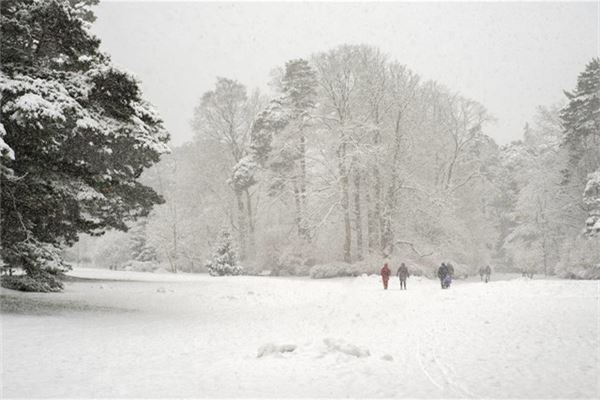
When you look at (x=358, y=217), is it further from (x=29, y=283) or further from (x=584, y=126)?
(x=29, y=283)

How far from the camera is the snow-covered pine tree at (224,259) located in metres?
34.5

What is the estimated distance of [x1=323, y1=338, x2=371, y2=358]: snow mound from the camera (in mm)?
9758

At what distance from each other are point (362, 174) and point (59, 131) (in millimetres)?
24563

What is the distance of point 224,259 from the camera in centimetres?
3472

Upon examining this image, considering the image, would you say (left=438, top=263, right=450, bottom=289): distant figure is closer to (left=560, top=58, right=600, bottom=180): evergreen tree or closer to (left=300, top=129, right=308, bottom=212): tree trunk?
(left=300, top=129, right=308, bottom=212): tree trunk

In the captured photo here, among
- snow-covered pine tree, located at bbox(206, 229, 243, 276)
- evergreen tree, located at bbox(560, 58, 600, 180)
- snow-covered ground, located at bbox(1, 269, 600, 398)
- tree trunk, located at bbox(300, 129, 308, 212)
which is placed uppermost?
evergreen tree, located at bbox(560, 58, 600, 180)

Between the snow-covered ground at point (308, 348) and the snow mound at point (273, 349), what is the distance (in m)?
0.03

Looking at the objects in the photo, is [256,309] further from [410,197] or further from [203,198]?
[203,198]

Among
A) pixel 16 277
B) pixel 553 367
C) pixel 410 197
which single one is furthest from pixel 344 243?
pixel 553 367

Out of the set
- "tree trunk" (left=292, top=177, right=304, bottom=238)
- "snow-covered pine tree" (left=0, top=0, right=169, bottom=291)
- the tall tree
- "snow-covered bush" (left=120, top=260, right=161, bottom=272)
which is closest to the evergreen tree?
"tree trunk" (left=292, top=177, right=304, bottom=238)

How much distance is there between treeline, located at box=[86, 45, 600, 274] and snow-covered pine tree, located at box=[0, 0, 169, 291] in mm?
20466

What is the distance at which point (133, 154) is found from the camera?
13.1 meters

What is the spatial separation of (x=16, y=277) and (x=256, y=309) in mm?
9304

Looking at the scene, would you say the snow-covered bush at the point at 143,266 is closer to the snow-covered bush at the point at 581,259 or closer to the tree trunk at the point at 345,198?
the tree trunk at the point at 345,198
